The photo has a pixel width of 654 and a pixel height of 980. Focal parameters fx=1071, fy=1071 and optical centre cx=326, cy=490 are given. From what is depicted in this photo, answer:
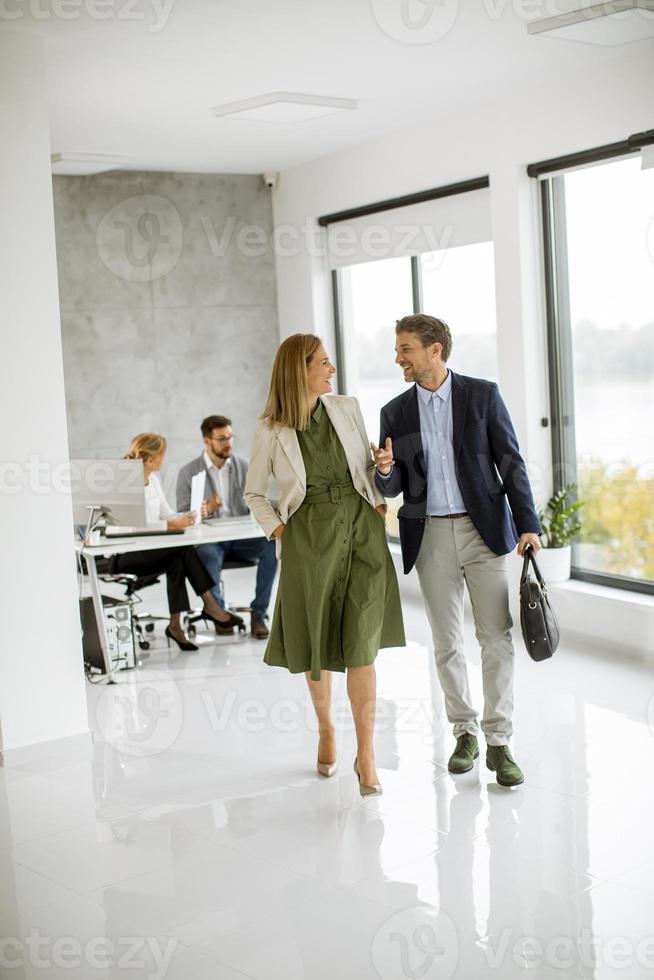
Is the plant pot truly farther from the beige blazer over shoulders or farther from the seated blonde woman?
the beige blazer over shoulders

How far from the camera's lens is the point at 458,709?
4.20m

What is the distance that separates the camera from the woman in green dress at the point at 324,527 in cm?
394

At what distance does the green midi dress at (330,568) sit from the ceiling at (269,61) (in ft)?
6.52

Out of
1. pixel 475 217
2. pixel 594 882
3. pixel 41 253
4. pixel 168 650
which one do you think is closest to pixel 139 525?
pixel 168 650

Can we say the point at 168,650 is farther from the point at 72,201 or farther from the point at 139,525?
the point at 72,201

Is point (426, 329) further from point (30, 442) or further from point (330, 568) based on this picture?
point (30, 442)

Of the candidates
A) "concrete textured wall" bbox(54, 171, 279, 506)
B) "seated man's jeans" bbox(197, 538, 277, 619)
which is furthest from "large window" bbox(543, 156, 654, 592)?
"concrete textured wall" bbox(54, 171, 279, 506)

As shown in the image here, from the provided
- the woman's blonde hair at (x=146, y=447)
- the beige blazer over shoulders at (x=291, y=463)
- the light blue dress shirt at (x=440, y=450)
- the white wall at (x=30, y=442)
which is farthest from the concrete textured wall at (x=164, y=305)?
the light blue dress shirt at (x=440, y=450)

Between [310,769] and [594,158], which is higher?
[594,158]

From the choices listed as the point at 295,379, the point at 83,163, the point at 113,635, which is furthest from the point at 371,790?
the point at 83,163

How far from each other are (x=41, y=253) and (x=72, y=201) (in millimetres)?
3809

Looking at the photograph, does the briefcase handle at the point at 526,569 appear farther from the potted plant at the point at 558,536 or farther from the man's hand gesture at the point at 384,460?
the potted plant at the point at 558,536

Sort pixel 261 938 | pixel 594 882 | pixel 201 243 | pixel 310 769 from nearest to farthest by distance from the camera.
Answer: pixel 261 938 → pixel 594 882 → pixel 310 769 → pixel 201 243

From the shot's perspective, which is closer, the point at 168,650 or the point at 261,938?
the point at 261,938
